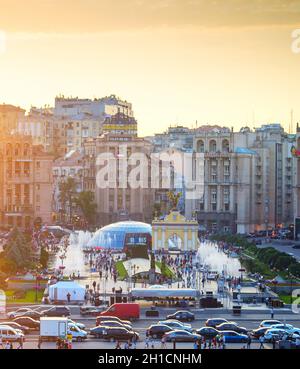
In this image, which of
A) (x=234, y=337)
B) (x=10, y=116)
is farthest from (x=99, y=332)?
(x=10, y=116)

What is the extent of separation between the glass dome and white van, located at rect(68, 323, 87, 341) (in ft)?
34.5

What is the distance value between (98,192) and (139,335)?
18803 millimetres

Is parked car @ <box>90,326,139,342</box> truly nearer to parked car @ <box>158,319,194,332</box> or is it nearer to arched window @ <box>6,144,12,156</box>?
parked car @ <box>158,319,194,332</box>

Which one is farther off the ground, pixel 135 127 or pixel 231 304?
pixel 135 127

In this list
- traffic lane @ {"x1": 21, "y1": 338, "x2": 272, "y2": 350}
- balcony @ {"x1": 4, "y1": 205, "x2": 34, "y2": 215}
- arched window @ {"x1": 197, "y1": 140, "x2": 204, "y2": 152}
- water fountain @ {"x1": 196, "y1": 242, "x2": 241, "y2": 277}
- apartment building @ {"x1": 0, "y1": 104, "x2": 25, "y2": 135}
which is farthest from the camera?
apartment building @ {"x1": 0, "y1": 104, "x2": 25, "y2": 135}

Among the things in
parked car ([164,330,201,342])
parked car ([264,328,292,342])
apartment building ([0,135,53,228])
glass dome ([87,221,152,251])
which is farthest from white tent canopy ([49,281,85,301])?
apartment building ([0,135,53,228])

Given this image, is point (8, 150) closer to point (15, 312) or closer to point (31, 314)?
point (15, 312)

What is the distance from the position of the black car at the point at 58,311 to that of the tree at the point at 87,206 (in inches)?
636

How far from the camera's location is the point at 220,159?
25484 millimetres

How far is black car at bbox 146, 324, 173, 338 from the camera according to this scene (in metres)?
8.62

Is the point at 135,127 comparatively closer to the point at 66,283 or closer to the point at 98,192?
the point at 98,192

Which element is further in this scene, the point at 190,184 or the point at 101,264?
the point at 190,184

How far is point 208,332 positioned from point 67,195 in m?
20.8
